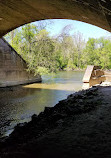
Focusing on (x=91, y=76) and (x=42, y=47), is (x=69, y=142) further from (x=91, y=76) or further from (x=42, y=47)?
(x=42, y=47)

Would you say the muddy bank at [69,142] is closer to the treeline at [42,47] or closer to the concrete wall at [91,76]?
the concrete wall at [91,76]

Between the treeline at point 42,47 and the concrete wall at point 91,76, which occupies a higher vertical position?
the treeline at point 42,47

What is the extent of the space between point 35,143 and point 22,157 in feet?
1.57

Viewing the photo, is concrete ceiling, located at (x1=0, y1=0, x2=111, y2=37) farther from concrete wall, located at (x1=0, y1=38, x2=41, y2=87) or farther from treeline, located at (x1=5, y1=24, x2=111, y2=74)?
treeline, located at (x1=5, y1=24, x2=111, y2=74)

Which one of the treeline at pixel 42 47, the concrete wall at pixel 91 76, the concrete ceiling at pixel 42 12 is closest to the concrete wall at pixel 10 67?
the treeline at pixel 42 47

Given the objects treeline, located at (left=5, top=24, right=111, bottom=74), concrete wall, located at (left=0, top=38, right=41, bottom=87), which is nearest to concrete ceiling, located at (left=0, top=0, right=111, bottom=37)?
concrete wall, located at (left=0, top=38, right=41, bottom=87)

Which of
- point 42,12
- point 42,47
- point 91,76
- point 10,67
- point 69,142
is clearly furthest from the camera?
point 42,47

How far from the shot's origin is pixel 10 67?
17.9 meters

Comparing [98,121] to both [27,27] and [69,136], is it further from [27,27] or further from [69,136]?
[27,27]

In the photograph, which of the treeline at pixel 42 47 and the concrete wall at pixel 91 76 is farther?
the treeline at pixel 42 47

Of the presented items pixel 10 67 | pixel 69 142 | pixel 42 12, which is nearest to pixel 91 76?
pixel 42 12

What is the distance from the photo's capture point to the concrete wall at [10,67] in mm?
17188

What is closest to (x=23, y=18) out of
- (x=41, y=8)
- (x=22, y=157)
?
(x=41, y=8)

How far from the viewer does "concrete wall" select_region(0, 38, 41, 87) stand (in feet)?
56.4
